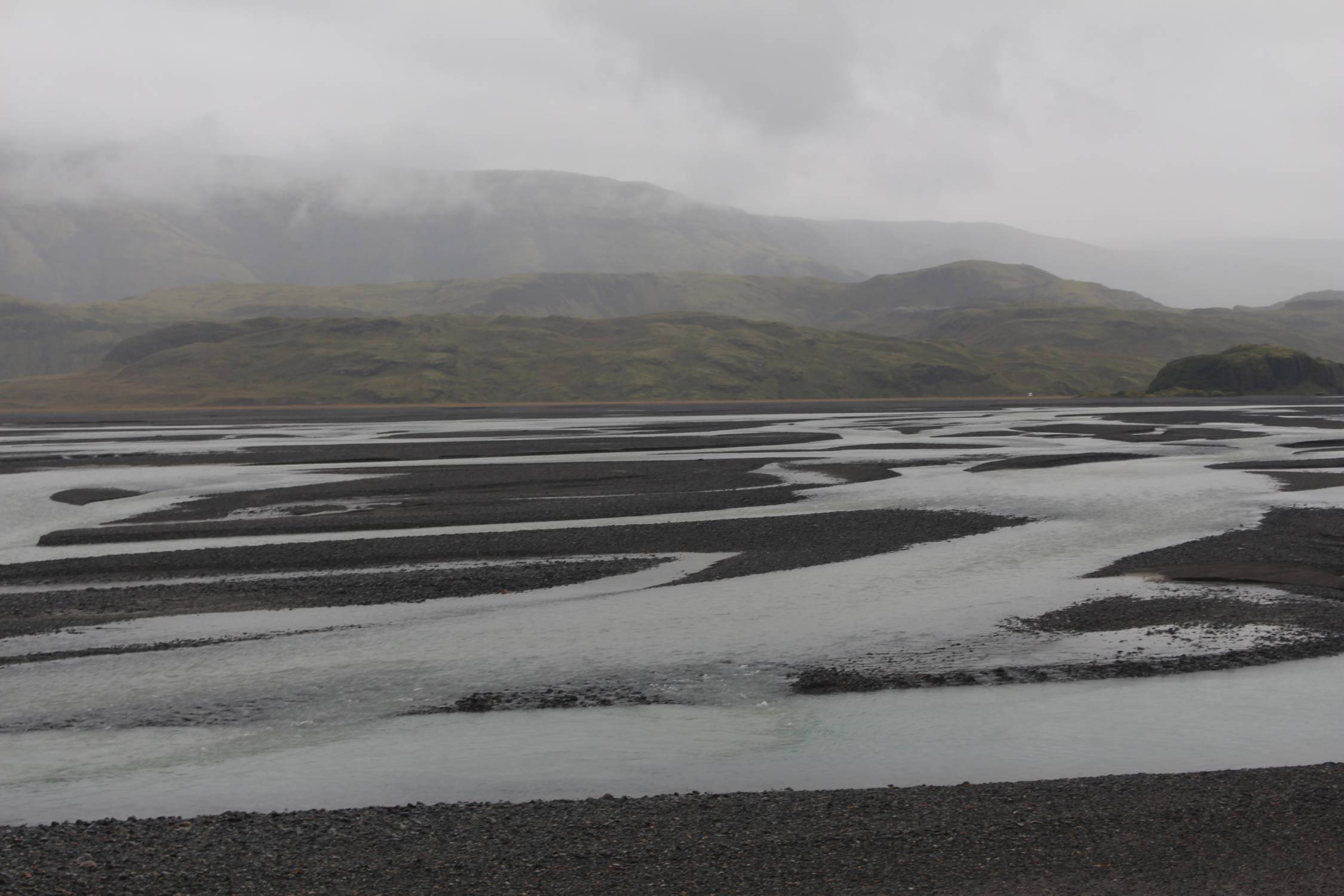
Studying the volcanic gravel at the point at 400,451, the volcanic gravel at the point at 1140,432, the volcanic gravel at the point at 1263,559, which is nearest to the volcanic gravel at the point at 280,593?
the volcanic gravel at the point at 1263,559

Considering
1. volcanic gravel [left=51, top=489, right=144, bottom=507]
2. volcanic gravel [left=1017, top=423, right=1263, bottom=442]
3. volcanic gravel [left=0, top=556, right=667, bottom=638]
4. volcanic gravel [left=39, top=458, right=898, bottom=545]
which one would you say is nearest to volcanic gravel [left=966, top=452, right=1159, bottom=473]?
volcanic gravel [left=39, top=458, right=898, bottom=545]

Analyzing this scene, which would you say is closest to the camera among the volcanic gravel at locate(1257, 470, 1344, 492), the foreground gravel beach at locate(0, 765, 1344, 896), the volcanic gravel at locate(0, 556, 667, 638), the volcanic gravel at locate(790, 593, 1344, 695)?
the foreground gravel beach at locate(0, 765, 1344, 896)

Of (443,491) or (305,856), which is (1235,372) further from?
(305,856)

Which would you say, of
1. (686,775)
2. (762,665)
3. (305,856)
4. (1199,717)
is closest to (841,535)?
(762,665)

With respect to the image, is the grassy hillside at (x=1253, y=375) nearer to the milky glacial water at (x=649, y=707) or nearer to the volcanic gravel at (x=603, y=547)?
the volcanic gravel at (x=603, y=547)

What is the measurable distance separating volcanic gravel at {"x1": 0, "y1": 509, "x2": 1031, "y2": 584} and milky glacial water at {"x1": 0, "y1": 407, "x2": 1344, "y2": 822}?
134 cm

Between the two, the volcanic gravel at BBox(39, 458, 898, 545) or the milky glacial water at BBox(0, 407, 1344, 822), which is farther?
the volcanic gravel at BBox(39, 458, 898, 545)

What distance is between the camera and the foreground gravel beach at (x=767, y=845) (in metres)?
10.5

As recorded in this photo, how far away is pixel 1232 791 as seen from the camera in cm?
1264

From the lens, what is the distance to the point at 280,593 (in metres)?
26.5

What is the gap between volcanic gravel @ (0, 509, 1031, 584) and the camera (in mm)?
29594

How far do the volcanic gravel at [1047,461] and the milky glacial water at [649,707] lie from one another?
2186cm

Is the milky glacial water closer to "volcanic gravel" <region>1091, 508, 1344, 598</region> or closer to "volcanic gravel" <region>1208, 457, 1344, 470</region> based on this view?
"volcanic gravel" <region>1091, 508, 1344, 598</region>

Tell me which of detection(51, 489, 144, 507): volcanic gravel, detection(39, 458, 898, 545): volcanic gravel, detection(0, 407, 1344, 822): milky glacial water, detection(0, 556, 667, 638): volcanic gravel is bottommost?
detection(0, 407, 1344, 822): milky glacial water
